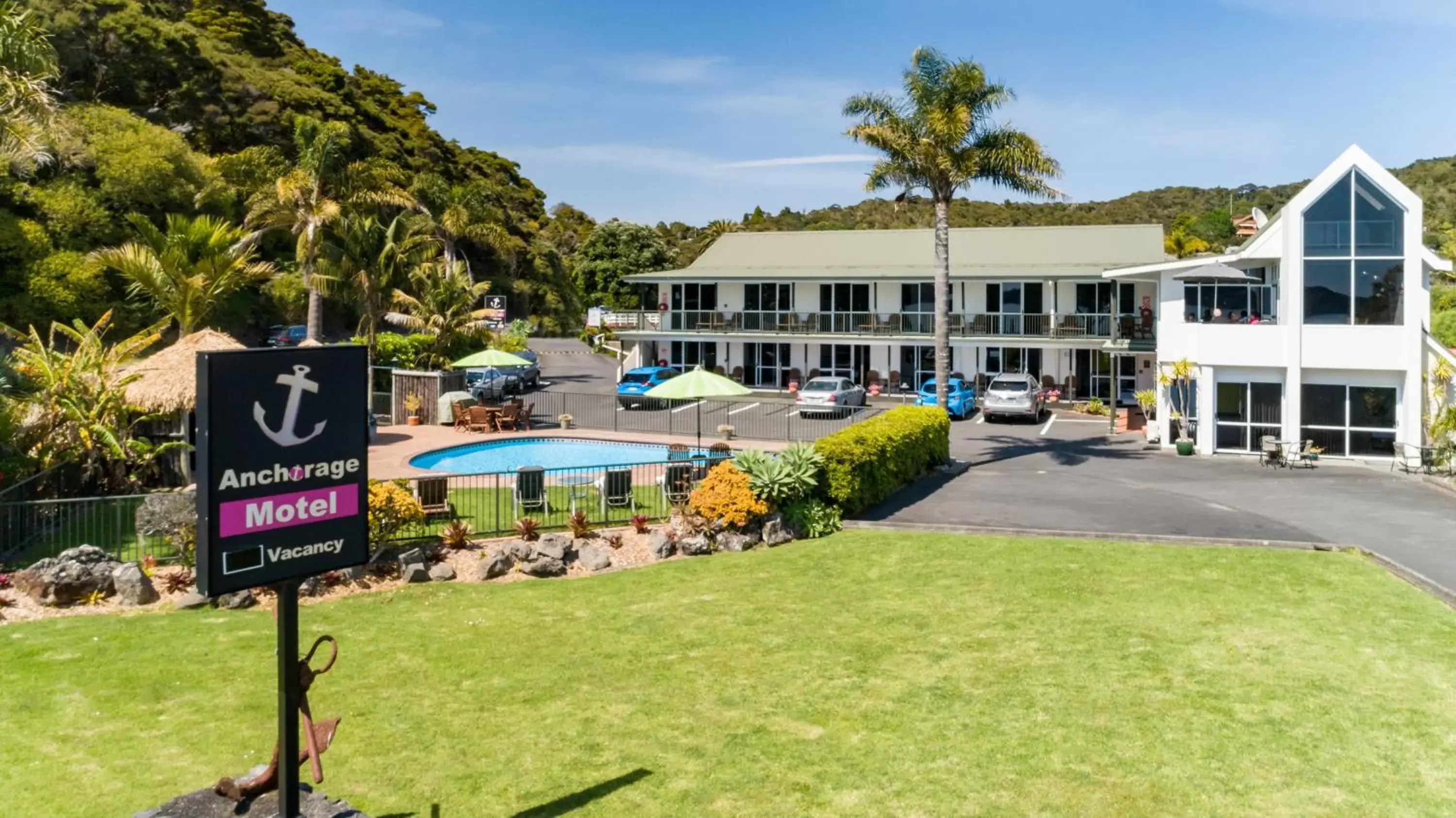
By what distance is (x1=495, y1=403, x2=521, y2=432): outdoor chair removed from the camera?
3062cm

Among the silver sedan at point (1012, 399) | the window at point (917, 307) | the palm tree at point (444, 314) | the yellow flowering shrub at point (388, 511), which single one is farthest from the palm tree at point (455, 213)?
the yellow flowering shrub at point (388, 511)

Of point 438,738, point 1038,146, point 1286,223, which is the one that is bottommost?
point 438,738

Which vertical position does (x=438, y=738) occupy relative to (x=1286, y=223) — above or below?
below

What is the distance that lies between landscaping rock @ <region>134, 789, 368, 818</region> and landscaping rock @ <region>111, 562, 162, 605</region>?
7.96 meters

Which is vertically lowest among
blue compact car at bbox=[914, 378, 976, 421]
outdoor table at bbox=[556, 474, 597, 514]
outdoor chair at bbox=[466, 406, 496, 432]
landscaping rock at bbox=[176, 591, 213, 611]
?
landscaping rock at bbox=[176, 591, 213, 611]

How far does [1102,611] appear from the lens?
1199cm

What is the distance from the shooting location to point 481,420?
30656 millimetres

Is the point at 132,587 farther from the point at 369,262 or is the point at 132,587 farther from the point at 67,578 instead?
the point at 369,262

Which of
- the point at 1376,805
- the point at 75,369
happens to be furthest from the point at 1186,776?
the point at 75,369

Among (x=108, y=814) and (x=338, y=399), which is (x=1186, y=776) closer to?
(x=338, y=399)

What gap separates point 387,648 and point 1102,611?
8.42m

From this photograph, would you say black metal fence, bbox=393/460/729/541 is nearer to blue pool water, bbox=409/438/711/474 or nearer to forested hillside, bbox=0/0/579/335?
blue pool water, bbox=409/438/711/474

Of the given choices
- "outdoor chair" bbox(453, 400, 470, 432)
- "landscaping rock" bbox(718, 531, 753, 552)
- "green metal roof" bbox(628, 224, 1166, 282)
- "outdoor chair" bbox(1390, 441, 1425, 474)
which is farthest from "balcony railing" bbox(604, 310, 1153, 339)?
"landscaping rock" bbox(718, 531, 753, 552)

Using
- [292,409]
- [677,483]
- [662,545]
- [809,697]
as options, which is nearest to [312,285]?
[677,483]
